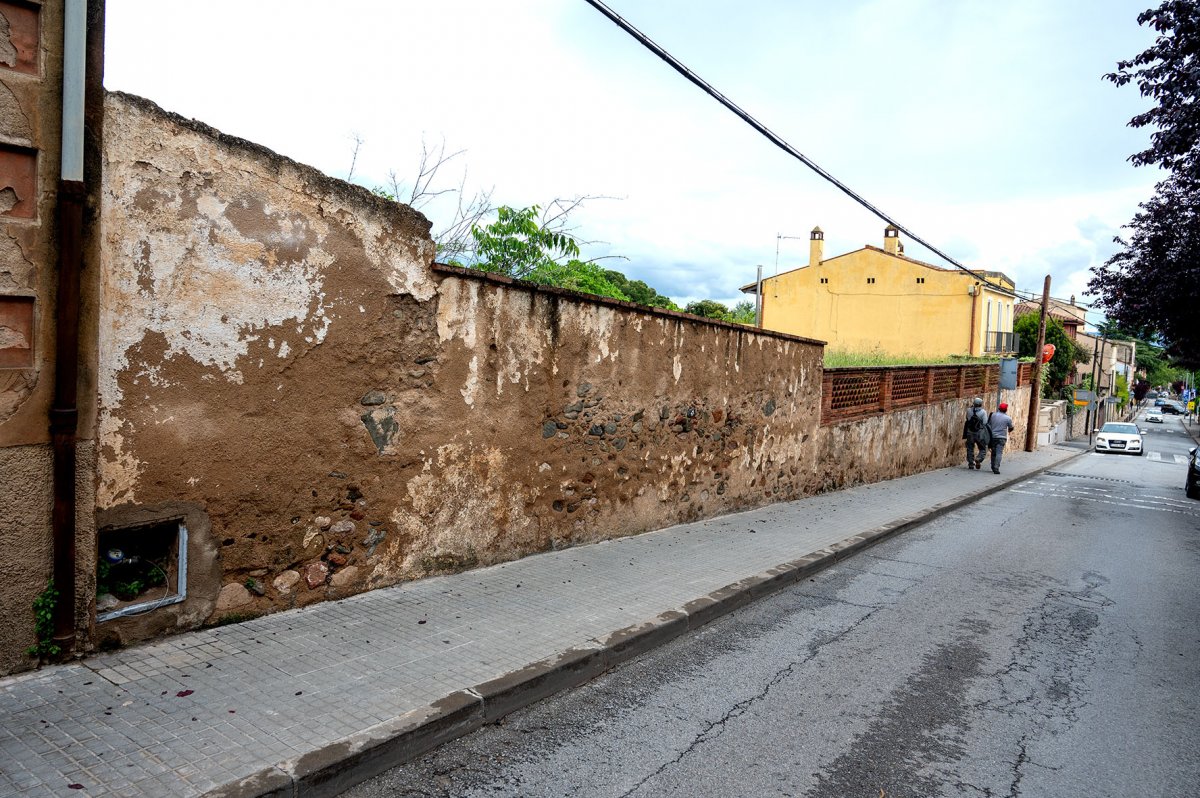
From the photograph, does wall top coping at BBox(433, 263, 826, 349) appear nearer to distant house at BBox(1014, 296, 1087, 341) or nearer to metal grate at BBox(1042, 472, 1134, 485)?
metal grate at BBox(1042, 472, 1134, 485)

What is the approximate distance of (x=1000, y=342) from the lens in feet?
126

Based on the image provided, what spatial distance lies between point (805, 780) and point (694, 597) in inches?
101

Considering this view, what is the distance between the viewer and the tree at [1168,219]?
10836mm

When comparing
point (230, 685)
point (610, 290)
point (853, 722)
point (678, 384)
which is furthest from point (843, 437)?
point (230, 685)

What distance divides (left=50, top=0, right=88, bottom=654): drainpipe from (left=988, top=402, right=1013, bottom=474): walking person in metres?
19.3

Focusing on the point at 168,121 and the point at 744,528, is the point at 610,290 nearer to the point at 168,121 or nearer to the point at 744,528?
the point at 744,528

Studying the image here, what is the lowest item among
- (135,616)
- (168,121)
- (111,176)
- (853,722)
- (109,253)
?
(853,722)

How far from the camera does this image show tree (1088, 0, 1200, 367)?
35.6 ft

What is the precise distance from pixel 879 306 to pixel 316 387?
3580 cm

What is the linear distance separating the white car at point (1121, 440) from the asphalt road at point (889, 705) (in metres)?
35.3

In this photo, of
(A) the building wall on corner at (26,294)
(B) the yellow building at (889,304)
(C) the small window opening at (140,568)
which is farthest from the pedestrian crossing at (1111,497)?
(A) the building wall on corner at (26,294)

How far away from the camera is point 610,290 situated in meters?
12.4

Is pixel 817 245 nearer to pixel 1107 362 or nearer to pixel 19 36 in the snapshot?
pixel 19 36

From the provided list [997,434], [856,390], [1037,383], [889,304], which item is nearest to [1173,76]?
[856,390]
